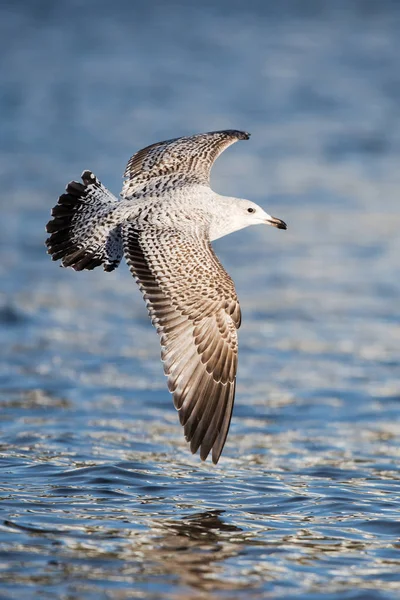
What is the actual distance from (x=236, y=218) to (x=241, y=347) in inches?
113

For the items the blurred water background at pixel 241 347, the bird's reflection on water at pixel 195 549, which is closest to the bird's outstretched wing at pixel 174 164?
the blurred water background at pixel 241 347

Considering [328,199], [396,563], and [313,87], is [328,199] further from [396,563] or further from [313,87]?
[396,563]

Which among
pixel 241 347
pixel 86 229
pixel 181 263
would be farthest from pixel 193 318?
pixel 241 347

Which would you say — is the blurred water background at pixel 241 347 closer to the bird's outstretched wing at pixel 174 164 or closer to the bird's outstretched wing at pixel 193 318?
the bird's outstretched wing at pixel 193 318

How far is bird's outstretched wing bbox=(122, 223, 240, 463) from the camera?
764 centimetres

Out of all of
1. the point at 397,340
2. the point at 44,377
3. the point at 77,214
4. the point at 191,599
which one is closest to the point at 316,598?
the point at 191,599

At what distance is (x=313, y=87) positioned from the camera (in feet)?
73.6

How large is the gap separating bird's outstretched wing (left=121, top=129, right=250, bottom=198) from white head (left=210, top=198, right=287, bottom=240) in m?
0.35

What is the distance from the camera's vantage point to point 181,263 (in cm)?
773

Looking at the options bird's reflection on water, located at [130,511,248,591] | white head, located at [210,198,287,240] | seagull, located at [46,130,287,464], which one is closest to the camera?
bird's reflection on water, located at [130,511,248,591]

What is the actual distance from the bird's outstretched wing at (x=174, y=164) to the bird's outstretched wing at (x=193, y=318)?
3.11ft

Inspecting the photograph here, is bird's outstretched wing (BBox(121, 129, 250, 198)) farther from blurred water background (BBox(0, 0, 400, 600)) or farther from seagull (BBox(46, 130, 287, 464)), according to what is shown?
blurred water background (BBox(0, 0, 400, 600))

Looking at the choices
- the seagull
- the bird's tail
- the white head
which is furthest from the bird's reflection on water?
the white head

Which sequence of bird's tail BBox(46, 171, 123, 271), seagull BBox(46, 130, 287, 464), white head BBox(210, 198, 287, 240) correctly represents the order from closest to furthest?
seagull BBox(46, 130, 287, 464), bird's tail BBox(46, 171, 123, 271), white head BBox(210, 198, 287, 240)
